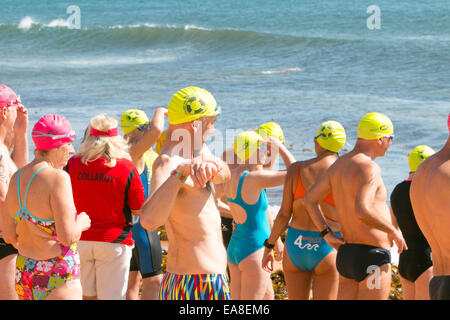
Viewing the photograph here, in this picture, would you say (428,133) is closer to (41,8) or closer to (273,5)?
(273,5)

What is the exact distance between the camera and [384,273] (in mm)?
4727

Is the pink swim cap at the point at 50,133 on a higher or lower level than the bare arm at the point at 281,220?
higher

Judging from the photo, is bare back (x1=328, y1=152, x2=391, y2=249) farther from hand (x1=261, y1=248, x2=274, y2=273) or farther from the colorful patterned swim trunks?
the colorful patterned swim trunks

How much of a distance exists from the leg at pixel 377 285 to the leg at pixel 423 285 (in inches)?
36.7

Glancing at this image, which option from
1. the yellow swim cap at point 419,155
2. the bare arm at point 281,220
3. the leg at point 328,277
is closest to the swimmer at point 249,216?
the bare arm at point 281,220

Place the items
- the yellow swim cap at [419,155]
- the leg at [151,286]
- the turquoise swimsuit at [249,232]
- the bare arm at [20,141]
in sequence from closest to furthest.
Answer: the bare arm at [20,141] → the turquoise swimsuit at [249,232] → the leg at [151,286] → the yellow swim cap at [419,155]

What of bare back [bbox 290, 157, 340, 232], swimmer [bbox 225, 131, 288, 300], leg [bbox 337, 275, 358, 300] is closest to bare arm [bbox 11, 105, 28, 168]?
swimmer [bbox 225, 131, 288, 300]

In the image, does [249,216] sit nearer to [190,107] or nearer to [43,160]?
[190,107]

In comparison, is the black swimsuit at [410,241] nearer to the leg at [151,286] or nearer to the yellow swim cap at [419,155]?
the yellow swim cap at [419,155]

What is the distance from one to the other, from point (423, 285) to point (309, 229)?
112cm

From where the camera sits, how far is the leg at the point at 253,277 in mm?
5398

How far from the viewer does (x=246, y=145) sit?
18.6 ft
